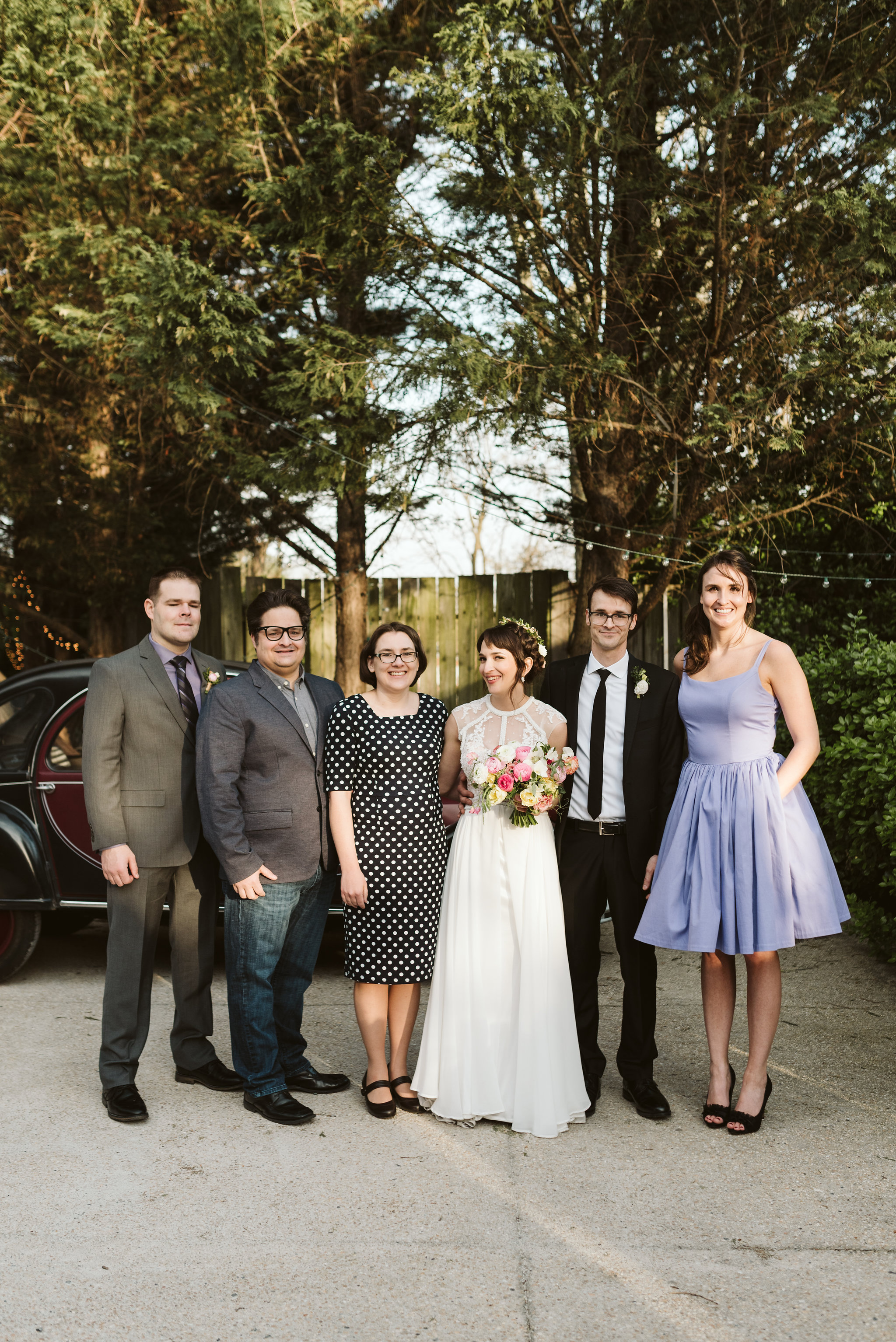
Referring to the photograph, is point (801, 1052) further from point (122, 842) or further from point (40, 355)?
point (40, 355)

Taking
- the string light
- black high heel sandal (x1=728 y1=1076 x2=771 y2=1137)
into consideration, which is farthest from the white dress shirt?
the string light

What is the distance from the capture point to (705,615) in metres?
4.31

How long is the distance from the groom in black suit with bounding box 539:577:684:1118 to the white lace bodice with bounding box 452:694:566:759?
126mm

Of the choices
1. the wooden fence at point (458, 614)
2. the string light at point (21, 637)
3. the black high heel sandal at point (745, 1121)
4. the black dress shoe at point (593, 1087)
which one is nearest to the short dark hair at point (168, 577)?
the black dress shoe at point (593, 1087)

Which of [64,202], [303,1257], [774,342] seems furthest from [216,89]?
[303,1257]

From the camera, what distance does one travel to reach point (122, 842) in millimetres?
4375

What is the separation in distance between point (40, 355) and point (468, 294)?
5043 mm

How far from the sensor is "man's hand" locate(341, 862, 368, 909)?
425 centimetres

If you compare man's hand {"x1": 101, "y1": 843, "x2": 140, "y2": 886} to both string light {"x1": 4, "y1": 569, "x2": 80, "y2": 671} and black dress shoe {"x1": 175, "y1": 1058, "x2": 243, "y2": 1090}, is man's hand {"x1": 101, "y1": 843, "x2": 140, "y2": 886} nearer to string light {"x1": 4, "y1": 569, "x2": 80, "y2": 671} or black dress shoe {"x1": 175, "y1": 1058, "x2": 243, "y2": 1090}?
black dress shoe {"x1": 175, "y1": 1058, "x2": 243, "y2": 1090}

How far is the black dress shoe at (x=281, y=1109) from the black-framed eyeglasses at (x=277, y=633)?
1859mm

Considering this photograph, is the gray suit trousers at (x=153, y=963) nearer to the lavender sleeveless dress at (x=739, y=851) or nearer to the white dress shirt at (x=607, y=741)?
the white dress shirt at (x=607, y=741)

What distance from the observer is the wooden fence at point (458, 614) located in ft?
34.2

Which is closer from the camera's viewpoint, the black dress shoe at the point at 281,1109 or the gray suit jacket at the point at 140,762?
the black dress shoe at the point at 281,1109

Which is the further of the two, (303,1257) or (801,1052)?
(801,1052)
